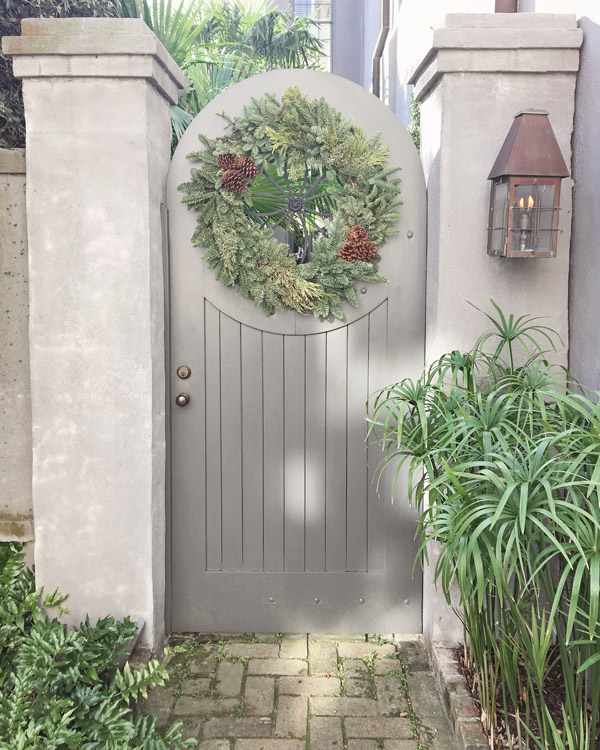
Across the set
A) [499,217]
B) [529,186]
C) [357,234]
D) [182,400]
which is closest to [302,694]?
→ [182,400]

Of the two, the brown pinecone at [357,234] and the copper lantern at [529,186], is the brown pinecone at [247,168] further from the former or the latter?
the copper lantern at [529,186]

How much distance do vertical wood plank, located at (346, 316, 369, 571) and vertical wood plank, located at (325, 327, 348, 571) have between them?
0.08 feet

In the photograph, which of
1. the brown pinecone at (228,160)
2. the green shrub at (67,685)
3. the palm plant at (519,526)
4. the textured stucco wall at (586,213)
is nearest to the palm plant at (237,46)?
the brown pinecone at (228,160)

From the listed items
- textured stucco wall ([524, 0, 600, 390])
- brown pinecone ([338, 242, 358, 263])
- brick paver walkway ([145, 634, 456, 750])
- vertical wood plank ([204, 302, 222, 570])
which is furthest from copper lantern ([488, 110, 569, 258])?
brick paver walkway ([145, 634, 456, 750])

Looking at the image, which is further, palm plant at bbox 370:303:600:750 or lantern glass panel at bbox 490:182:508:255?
lantern glass panel at bbox 490:182:508:255

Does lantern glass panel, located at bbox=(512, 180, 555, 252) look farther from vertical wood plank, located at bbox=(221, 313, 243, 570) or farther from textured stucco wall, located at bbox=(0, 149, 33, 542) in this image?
textured stucco wall, located at bbox=(0, 149, 33, 542)

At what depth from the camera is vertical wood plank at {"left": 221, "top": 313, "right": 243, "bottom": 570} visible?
302 cm

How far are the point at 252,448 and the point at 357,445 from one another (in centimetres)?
45

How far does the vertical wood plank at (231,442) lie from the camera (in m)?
3.02

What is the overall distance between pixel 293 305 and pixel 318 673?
1490mm

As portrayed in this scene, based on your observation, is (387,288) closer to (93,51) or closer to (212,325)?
(212,325)

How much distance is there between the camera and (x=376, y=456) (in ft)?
10.0

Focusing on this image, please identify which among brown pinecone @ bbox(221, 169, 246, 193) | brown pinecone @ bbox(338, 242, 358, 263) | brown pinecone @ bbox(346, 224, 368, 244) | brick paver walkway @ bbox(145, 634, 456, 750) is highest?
brown pinecone @ bbox(221, 169, 246, 193)

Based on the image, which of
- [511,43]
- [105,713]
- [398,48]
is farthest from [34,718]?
[398,48]
